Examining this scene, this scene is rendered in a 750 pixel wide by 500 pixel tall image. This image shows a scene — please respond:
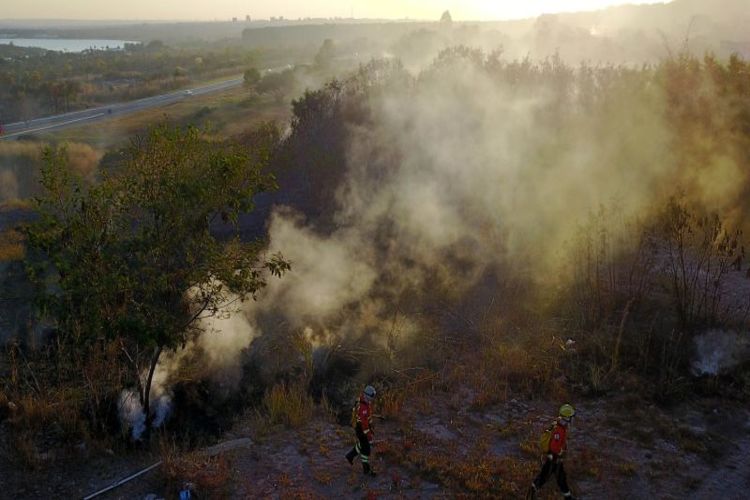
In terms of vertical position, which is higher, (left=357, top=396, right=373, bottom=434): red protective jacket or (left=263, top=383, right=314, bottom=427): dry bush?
(left=357, top=396, right=373, bottom=434): red protective jacket

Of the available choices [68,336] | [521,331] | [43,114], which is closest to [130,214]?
[68,336]

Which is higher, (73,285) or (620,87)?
(620,87)

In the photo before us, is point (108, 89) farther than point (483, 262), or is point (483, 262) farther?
point (108, 89)

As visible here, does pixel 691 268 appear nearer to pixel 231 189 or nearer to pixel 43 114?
pixel 231 189

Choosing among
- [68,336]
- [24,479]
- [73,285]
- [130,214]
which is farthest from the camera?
[68,336]

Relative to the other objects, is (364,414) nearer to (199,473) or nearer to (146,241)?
(199,473)

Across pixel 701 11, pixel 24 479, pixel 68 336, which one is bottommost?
pixel 24 479

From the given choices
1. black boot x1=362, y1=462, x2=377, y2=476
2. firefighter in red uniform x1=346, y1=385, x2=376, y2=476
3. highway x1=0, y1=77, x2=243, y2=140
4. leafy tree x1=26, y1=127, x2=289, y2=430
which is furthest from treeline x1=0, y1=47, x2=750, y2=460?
highway x1=0, y1=77, x2=243, y2=140

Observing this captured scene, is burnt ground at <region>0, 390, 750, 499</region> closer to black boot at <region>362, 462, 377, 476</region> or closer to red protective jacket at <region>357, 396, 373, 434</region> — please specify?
black boot at <region>362, 462, 377, 476</region>
